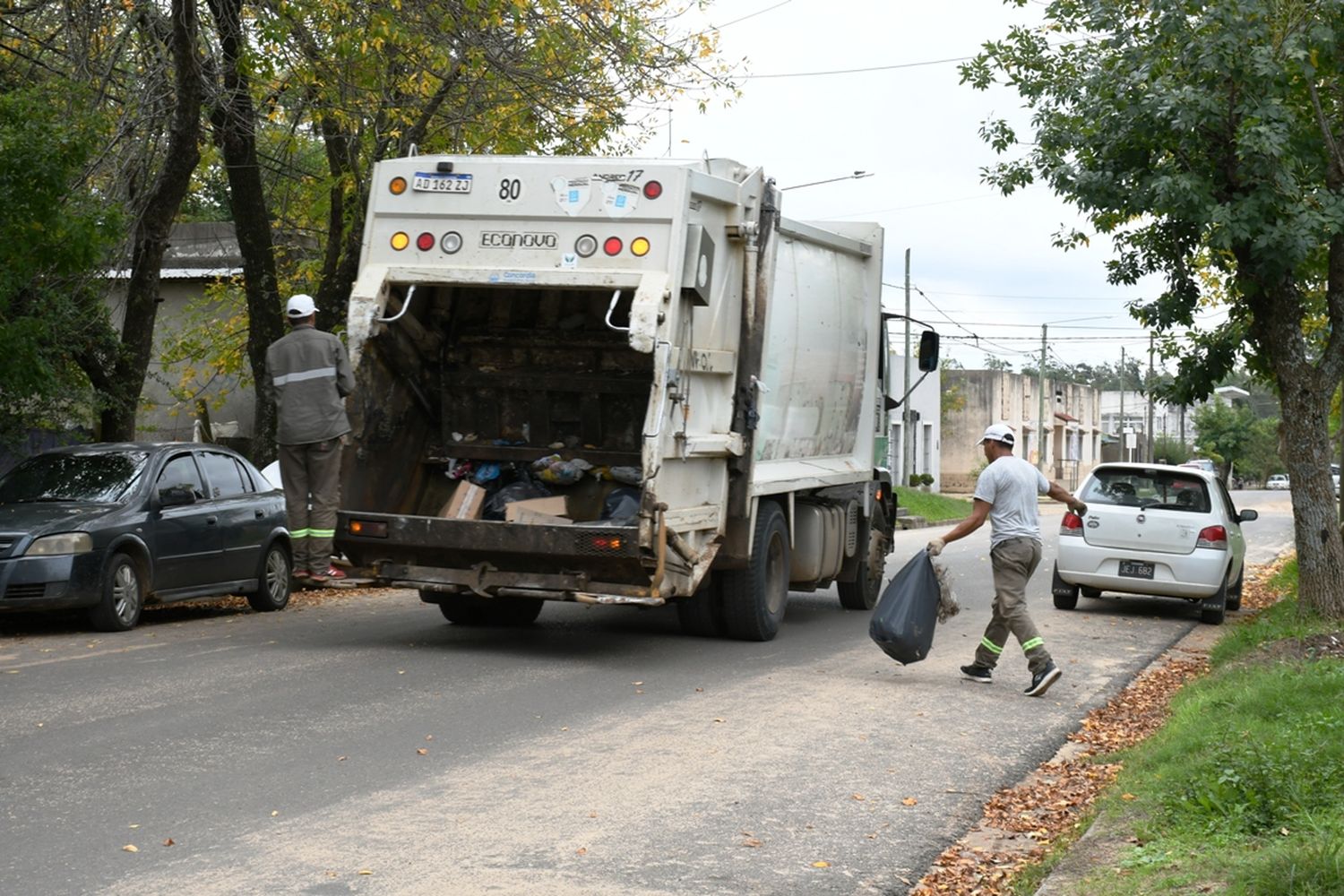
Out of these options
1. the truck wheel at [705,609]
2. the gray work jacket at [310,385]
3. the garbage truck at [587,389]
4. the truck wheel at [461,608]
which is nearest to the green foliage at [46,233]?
the gray work jacket at [310,385]

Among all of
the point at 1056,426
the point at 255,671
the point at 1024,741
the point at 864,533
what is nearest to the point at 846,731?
the point at 1024,741

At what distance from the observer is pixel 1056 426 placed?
253 feet

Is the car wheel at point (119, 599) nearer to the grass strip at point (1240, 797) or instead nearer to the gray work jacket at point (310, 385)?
the gray work jacket at point (310, 385)

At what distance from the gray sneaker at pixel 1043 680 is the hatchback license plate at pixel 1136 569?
6188mm

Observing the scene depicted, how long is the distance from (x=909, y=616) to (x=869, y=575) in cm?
527

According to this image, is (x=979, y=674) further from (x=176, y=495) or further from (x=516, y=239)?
(x=176, y=495)

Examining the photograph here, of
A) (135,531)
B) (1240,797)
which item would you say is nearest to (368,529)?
(135,531)

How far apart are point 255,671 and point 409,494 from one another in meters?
2.48

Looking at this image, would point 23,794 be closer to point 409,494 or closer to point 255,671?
point 255,671

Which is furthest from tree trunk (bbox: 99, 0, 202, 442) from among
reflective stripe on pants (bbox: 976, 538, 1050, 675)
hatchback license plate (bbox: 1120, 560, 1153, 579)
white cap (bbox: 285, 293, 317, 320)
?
hatchback license plate (bbox: 1120, 560, 1153, 579)

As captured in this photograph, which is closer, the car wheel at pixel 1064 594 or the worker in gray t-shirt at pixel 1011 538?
the worker in gray t-shirt at pixel 1011 538

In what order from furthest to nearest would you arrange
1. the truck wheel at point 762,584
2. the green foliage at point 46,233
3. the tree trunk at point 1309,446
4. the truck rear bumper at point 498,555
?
the tree trunk at point 1309,446, the green foliage at point 46,233, the truck wheel at point 762,584, the truck rear bumper at point 498,555

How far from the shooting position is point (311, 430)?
37.4 feet

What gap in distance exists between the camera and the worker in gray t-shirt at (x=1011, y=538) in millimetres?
10562
